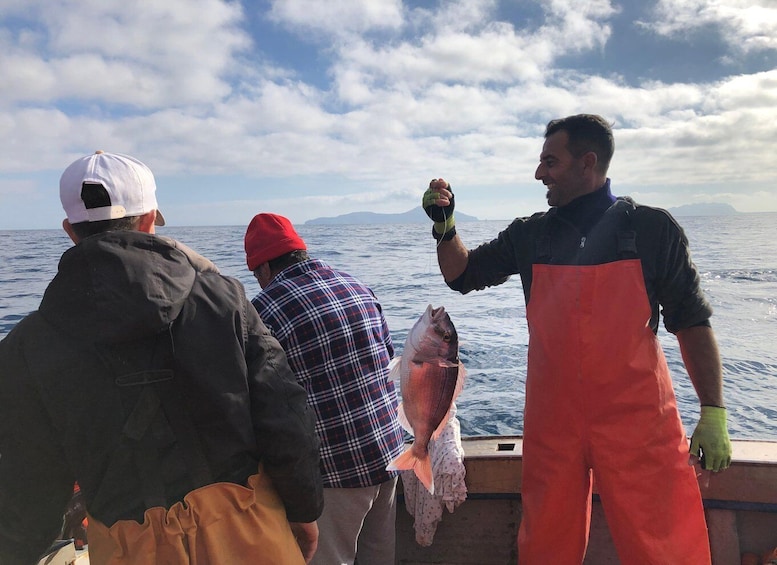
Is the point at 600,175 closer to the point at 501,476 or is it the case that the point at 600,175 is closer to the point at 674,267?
the point at 674,267

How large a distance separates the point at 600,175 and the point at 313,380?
215cm

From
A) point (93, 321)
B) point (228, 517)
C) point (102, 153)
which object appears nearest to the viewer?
point (93, 321)

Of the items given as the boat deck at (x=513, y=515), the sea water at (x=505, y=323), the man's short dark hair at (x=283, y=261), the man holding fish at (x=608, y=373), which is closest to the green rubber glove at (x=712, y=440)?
the man holding fish at (x=608, y=373)

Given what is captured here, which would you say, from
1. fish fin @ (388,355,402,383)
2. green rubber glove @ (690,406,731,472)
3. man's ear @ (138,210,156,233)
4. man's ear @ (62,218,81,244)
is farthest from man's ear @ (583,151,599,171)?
man's ear @ (62,218,81,244)

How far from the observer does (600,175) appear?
339cm

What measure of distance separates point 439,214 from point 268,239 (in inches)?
42.4

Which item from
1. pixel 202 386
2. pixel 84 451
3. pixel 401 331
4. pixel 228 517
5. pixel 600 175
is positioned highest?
pixel 600 175

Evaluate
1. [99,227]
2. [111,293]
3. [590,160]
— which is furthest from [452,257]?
[111,293]

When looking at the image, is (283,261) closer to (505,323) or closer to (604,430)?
(604,430)

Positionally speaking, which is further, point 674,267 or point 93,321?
point 674,267

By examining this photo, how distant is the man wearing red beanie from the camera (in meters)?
3.01

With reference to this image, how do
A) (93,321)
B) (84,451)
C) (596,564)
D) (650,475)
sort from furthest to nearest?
(596,564)
(650,475)
(84,451)
(93,321)

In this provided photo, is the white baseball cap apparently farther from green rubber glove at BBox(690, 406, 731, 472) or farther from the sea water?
the sea water

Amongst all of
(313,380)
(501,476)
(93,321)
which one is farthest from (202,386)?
(501,476)
